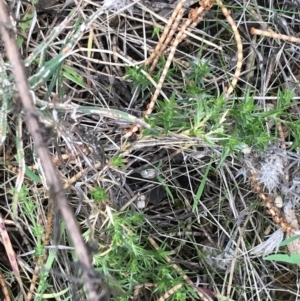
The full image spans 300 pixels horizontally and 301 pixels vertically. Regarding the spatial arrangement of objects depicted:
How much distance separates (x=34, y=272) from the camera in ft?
4.38

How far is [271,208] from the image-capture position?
4.36 ft

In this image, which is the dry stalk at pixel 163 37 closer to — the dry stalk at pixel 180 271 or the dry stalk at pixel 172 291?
the dry stalk at pixel 180 271

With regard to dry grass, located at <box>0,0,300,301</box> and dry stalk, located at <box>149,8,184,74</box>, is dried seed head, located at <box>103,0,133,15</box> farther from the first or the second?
dry stalk, located at <box>149,8,184,74</box>

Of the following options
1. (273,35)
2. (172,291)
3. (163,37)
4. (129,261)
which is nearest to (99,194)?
(129,261)

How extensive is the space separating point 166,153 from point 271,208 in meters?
0.31

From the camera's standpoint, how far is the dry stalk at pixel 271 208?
131cm

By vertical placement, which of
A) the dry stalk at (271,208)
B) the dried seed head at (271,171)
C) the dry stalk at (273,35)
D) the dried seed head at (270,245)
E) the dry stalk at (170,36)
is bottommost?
the dried seed head at (270,245)

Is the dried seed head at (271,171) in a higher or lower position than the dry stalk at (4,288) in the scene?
higher

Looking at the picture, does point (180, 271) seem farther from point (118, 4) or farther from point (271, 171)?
point (118, 4)

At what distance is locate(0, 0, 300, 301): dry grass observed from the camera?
1.26 meters

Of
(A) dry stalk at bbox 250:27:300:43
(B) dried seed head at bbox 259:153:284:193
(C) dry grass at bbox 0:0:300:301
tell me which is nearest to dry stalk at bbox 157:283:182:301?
(C) dry grass at bbox 0:0:300:301

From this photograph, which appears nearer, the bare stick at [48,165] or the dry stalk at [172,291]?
the bare stick at [48,165]

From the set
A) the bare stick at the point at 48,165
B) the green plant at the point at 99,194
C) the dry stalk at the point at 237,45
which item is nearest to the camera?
the bare stick at the point at 48,165

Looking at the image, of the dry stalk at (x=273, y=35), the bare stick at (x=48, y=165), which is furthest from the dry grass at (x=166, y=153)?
the bare stick at (x=48, y=165)
